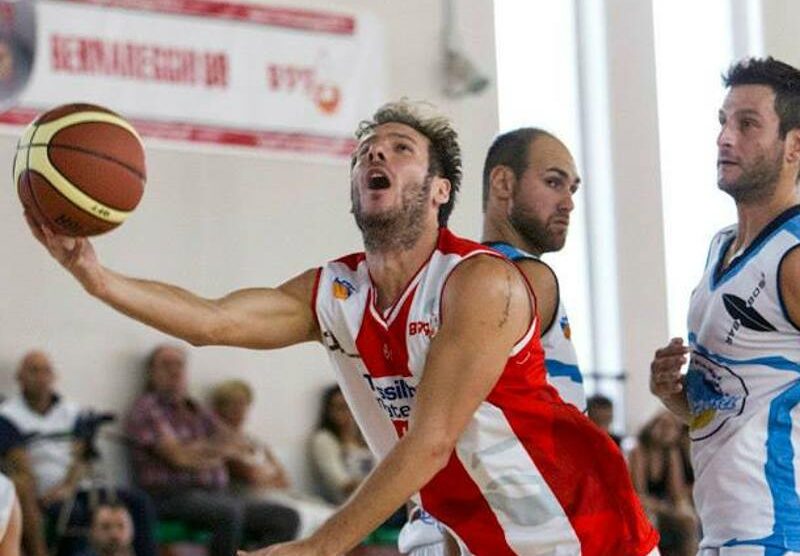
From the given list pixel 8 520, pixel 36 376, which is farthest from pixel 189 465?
pixel 8 520

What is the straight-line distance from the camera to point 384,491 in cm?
400

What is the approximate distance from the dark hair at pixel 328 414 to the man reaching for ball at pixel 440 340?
7443 mm

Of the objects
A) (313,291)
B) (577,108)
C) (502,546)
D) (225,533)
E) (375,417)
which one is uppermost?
(577,108)

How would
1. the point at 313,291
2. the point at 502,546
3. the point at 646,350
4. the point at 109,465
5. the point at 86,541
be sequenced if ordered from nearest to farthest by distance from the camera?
the point at 502,546 < the point at 313,291 < the point at 86,541 < the point at 109,465 < the point at 646,350

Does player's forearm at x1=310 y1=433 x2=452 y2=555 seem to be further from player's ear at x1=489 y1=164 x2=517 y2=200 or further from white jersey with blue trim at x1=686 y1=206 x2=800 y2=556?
player's ear at x1=489 y1=164 x2=517 y2=200

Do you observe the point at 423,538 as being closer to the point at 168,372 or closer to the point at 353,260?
the point at 353,260

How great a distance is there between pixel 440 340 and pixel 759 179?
1.32m

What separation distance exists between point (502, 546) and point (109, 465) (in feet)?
24.4

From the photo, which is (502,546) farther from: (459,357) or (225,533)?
(225,533)

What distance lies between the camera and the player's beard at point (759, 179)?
502 centimetres

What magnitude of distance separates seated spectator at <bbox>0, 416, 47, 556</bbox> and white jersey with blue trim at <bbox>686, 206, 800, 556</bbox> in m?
6.07

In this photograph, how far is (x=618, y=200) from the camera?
48.0 feet

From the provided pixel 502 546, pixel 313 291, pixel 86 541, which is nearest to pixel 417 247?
pixel 313 291

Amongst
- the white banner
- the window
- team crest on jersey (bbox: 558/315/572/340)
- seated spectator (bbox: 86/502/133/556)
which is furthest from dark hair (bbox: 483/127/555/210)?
the window
